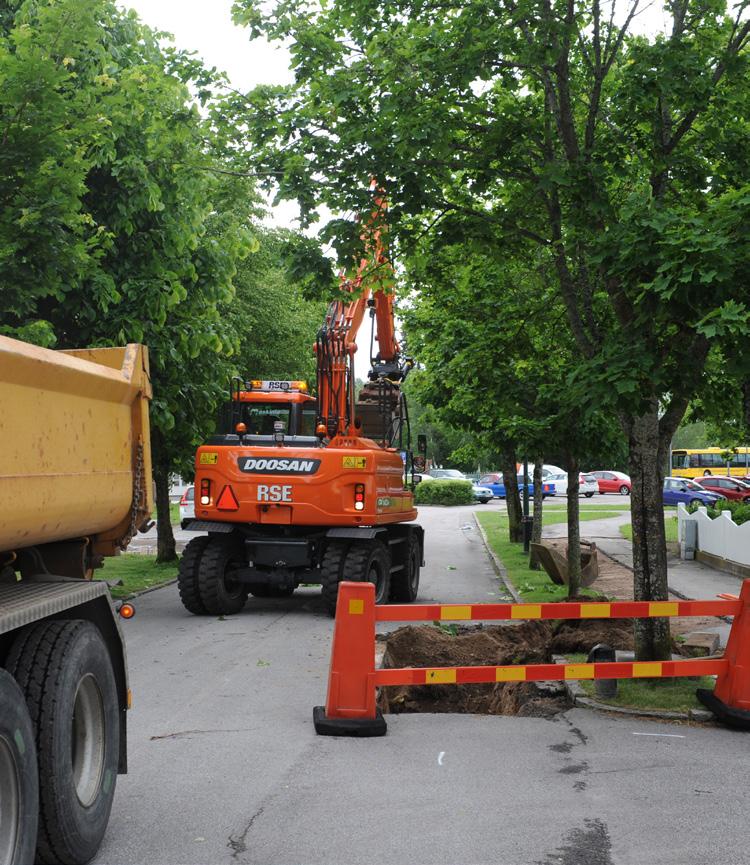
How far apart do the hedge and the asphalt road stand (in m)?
14.3

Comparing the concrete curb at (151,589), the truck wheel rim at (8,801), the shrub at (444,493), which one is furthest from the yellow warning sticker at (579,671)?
the shrub at (444,493)

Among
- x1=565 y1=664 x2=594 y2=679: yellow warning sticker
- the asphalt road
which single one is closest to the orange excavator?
the asphalt road

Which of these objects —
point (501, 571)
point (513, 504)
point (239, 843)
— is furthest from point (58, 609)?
point (513, 504)

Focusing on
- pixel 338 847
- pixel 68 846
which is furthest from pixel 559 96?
pixel 68 846

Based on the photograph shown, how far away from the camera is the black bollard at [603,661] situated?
27.9 ft

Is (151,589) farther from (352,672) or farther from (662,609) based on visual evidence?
(662,609)

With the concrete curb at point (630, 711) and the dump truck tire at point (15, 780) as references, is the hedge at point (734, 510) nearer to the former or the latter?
the concrete curb at point (630, 711)

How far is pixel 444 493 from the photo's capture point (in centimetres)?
5847

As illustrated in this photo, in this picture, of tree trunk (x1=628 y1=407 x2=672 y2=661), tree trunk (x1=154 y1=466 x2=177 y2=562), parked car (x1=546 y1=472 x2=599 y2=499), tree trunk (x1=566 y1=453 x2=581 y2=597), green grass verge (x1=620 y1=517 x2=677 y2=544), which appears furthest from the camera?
parked car (x1=546 y1=472 x2=599 y2=499)

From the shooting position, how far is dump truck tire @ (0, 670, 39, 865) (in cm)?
390

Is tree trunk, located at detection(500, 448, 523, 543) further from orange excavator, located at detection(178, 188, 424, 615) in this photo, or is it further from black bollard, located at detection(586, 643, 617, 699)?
black bollard, located at detection(586, 643, 617, 699)

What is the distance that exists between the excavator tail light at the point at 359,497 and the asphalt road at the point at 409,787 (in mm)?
4638

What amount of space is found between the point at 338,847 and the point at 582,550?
1415 cm

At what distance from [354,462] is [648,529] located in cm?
564
